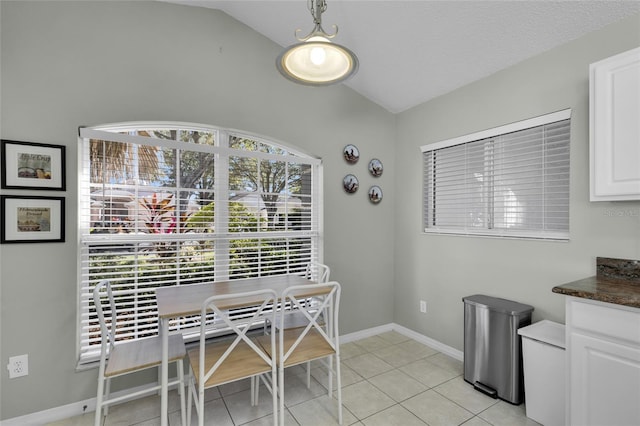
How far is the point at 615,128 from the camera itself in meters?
1.72

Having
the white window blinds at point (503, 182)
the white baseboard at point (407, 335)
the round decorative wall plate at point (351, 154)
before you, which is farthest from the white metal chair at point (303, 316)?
the white window blinds at point (503, 182)

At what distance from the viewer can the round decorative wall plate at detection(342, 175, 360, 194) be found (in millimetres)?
3182

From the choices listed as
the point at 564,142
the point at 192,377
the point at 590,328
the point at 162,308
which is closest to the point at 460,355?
the point at 590,328

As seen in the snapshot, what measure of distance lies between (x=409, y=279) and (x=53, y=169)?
319 cm

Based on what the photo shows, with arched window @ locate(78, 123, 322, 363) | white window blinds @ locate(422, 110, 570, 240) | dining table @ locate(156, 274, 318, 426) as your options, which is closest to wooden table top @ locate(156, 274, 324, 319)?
dining table @ locate(156, 274, 318, 426)

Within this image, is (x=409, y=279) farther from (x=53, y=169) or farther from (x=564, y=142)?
(x=53, y=169)

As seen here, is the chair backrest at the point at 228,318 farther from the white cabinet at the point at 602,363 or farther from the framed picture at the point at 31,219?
the white cabinet at the point at 602,363

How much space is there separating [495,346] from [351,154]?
6.80ft

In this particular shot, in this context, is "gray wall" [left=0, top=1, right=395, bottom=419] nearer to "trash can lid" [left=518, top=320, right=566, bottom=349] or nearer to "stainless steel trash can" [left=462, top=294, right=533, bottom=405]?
"stainless steel trash can" [left=462, top=294, right=533, bottom=405]

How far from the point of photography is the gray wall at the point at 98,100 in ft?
6.37

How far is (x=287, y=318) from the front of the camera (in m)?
2.53

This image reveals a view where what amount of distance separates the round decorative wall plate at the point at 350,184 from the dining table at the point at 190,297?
110 cm

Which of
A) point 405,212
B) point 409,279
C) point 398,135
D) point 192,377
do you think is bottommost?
point 192,377

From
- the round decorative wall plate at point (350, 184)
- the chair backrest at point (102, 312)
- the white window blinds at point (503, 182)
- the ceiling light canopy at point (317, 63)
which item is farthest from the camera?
the round decorative wall plate at point (350, 184)
